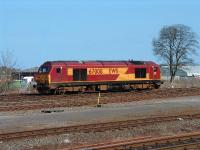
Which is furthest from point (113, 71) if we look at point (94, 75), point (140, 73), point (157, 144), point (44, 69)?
point (157, 144)

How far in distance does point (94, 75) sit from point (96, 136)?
28104mm

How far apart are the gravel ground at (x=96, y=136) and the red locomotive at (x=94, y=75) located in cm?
2255

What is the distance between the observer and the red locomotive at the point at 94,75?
4409 cm

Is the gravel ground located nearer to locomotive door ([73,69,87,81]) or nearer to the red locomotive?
the red locomotive

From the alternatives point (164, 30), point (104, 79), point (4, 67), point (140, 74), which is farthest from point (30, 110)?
point (164, 30)

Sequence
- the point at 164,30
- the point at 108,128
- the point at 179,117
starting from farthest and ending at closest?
the point at 164,30 < the point at 179,117 < the point at 108,128

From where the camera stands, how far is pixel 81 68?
151 feet

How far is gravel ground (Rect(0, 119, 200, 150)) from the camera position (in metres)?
16.4

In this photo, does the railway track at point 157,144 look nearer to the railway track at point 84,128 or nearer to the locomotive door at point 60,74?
the railway track at point 84,128

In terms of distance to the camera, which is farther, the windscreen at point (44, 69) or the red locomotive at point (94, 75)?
the windscreen at point (44, 69)

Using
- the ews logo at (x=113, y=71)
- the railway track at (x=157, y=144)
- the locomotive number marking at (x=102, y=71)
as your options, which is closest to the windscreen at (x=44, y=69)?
the locomotive number marking at (x=102, y=71)

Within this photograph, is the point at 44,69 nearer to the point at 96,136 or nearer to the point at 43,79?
the point at 43,79

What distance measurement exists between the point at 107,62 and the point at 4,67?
1792 centimetres

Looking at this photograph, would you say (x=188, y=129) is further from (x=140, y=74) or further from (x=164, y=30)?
(x=164, y=30)
